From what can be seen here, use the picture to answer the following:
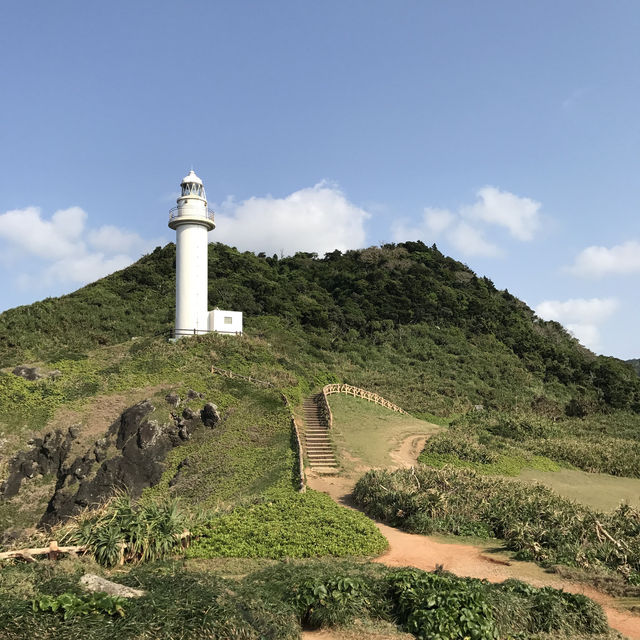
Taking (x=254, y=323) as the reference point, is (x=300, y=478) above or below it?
below

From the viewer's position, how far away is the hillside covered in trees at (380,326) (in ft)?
158

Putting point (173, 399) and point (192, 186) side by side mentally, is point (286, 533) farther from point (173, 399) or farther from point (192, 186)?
point (192, 186)

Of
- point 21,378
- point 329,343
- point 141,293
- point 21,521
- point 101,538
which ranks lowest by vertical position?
point 21,521

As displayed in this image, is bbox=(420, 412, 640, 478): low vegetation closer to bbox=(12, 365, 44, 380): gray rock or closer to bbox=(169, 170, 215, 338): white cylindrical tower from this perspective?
bbox=(169, 170, 215, 338): white cylindrical tower

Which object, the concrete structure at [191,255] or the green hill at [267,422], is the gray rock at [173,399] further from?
the concrete structure at [191,255]

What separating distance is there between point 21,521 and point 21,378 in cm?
1050

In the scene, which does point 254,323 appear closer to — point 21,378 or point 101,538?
point 21,378

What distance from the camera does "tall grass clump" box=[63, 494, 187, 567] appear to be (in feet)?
39.9

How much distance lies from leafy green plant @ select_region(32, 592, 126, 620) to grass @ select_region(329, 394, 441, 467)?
16.6 metres

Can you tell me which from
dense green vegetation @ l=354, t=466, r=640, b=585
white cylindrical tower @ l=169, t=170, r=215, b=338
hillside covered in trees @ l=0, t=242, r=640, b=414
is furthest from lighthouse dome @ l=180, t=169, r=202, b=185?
dense green vegetation @ l=354, t=466, r=640, b=585

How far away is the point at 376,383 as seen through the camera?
45.5 m

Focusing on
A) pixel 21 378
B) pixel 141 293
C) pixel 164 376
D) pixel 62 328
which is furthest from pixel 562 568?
pixel 141 293

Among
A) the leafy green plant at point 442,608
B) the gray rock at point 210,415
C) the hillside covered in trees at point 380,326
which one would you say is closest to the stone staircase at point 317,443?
the gray rock at point 210,415

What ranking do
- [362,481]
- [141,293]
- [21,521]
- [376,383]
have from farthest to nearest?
[141,293] → [376,383] → [21,521] → [362,481]
